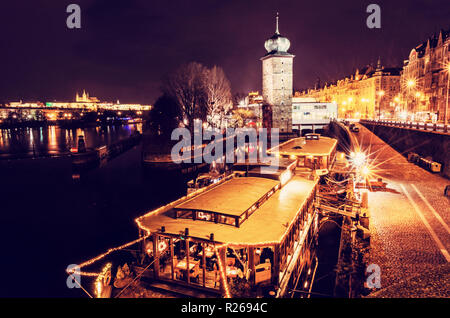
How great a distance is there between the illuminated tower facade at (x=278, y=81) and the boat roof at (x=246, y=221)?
166 feet

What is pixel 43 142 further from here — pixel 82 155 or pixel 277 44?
pixel 277 44

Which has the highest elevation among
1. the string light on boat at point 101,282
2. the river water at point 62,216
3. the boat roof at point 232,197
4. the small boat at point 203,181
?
the boat roof at point 232,197

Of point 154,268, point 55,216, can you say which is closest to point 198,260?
point 154,268

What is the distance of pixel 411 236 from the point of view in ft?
47.8

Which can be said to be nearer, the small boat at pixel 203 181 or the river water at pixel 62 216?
the river water at pixel 62 216

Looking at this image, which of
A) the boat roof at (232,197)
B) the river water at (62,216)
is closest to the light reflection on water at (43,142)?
the river water at (62,216)

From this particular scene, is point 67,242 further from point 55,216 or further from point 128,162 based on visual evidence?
point 128,162

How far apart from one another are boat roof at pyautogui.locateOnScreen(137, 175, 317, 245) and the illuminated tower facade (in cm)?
5073

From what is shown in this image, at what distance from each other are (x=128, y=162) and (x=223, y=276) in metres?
48.1

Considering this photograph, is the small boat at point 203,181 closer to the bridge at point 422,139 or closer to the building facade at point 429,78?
the bridge at point 422,139

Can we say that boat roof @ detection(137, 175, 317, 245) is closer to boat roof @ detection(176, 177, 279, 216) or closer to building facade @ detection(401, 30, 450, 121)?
boat roof @ detection(176, 177, 279, 216)

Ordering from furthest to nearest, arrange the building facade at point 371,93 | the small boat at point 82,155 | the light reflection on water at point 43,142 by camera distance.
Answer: the building facade at point 371,93 < the light reflection on water at point 43,142 < the small boat at point 82,155

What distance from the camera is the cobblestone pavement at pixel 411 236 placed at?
10.5 metres

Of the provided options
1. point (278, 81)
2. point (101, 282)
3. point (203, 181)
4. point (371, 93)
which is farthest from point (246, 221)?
point (371, 93)
